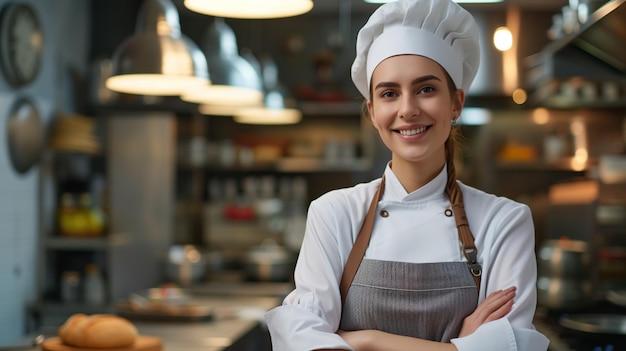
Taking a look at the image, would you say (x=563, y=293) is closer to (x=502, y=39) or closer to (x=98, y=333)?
(x=98, y=333)

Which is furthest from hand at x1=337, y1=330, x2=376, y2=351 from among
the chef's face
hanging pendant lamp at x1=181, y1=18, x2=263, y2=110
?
hanging pendant lamp at x1=181, y1=18, x2=263, y2=110

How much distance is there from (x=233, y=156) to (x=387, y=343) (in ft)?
21.2

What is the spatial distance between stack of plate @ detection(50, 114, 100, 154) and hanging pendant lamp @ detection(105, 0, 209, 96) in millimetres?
2605

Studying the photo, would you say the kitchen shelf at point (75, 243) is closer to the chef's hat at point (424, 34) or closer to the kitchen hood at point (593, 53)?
the kitchen hood at point (593, 53)

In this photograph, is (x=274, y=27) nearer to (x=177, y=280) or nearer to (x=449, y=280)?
(x=177, y=280)

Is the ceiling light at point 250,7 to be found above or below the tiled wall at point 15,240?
above

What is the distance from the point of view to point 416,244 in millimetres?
1790

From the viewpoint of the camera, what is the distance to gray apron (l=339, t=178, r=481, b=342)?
174 centimetres

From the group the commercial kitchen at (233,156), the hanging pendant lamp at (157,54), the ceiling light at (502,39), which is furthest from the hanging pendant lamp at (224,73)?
the ceiling light at (502,39)

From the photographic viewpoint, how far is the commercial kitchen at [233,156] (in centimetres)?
378

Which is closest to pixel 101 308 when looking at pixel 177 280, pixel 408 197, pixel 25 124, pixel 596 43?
pixel 177 280

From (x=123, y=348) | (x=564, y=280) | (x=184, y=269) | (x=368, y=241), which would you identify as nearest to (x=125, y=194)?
(x=184, y=269)

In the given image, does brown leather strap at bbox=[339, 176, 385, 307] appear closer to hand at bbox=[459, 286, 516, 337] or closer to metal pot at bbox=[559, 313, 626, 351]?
hand at bbox=[459, 286, 516, 337]

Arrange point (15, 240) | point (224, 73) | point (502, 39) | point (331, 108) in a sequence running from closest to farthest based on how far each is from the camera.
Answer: point (224, 73) → point (15, 240) → point (502, 39) → point (331, 108)
